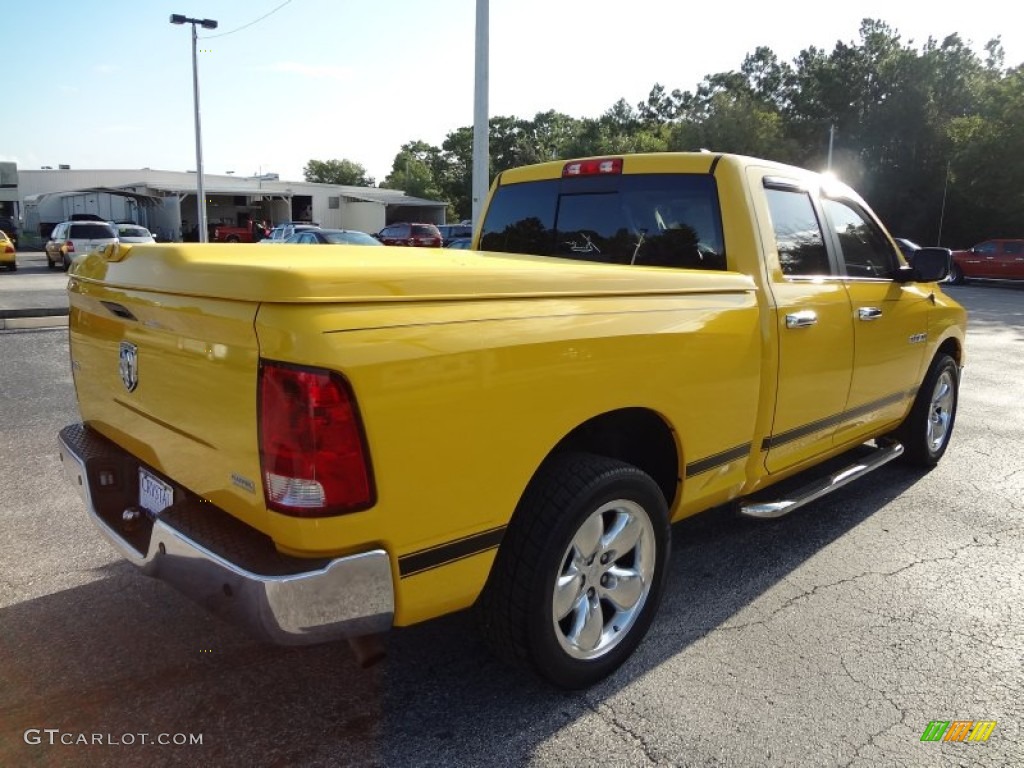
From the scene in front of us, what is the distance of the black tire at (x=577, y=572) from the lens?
238cm

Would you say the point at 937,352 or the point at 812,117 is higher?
the point at 812,117

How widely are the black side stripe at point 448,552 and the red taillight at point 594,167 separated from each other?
222 cm

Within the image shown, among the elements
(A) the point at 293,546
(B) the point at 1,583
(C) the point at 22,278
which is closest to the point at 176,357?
(A) the point at 293,546

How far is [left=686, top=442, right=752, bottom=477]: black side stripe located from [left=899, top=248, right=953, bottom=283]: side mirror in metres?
1.88

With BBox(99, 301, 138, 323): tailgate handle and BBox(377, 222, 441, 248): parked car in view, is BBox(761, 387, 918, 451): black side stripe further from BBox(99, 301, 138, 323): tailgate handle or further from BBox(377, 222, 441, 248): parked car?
BBox(377, 222, 441, 248): parked car

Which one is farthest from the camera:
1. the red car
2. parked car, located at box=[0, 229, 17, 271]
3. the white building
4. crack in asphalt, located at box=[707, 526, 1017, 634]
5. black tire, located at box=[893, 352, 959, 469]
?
the white building

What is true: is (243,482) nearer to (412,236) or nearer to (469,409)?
(469,409)

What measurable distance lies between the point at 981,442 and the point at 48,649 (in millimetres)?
6490

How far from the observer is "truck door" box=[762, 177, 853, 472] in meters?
3.33

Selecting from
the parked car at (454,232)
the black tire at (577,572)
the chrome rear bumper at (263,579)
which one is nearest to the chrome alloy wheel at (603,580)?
the black tire at (577,572)

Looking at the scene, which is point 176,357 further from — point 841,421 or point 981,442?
point 981,442

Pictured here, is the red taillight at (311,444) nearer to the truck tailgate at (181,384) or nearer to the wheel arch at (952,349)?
the truck tailgate at (181,384)

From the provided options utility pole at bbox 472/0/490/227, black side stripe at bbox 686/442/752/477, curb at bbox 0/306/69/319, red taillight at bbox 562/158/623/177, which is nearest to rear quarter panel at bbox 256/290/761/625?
black side stripe at bbox 686/442/752/477

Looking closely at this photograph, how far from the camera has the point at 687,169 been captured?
11.5 ft
